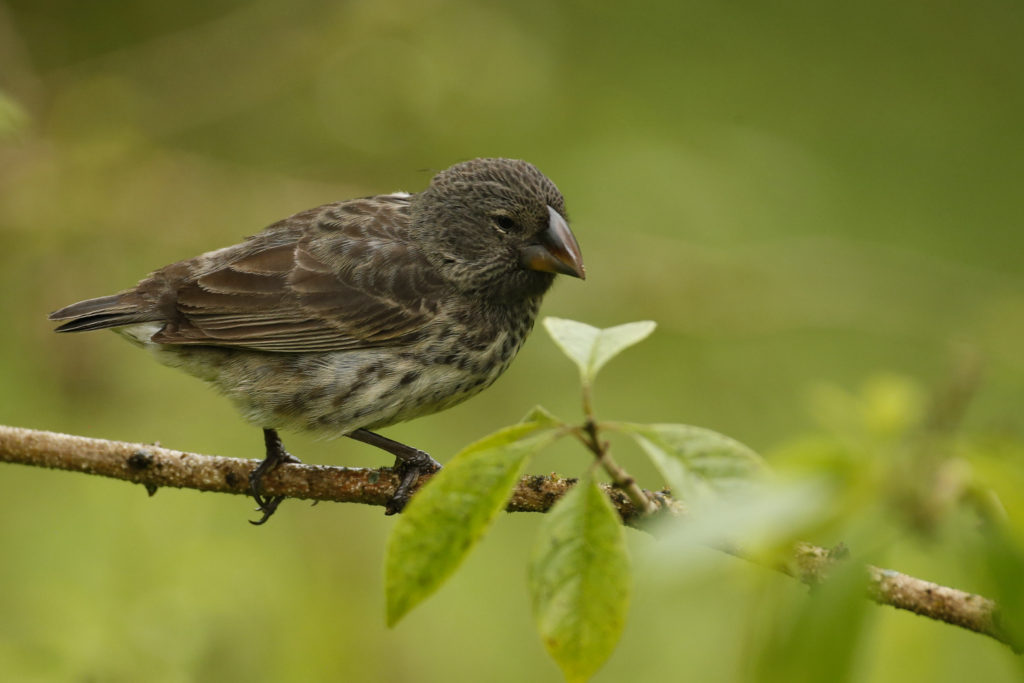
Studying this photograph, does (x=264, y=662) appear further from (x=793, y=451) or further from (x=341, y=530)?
(x=793, y=451)

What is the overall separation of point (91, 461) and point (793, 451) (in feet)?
6.82

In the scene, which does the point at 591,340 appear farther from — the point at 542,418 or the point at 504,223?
the point at 504,223

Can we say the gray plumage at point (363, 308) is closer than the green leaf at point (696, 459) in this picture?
No

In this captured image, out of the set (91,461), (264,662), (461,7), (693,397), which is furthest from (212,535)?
(461,7)

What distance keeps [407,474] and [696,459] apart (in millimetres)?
1934

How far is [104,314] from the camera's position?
3666 millimetres

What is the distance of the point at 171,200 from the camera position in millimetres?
5184

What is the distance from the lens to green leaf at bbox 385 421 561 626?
1.24 metres

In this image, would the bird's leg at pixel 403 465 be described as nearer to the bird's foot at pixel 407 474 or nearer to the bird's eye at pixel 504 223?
the bird's foot at pixel 407 474

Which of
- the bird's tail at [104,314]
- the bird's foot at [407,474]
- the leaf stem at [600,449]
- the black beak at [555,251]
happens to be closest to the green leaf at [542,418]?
the leaf stem at [600,449]

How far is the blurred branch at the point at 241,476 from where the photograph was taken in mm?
2086

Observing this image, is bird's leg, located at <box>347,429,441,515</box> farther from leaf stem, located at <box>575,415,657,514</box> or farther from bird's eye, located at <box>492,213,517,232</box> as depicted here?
leaf stem, located at <box>575,415,657,514</box>

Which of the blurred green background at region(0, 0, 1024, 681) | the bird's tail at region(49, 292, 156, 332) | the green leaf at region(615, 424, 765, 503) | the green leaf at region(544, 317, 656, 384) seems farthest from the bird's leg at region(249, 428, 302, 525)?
the green leaf at region(615, 424, 765, 503)

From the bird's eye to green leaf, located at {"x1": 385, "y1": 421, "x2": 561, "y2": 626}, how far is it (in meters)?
2.47
